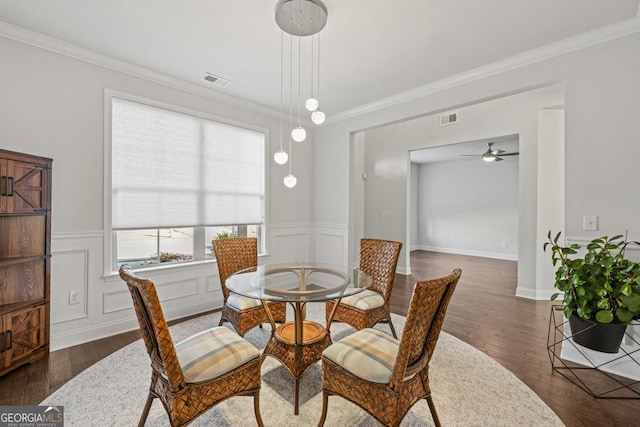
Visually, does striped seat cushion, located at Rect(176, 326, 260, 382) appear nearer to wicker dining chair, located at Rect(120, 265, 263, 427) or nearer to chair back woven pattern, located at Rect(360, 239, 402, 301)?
wicker dining chair, located at Rect(120, 265, 263, 427)

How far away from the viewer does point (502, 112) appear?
460cm

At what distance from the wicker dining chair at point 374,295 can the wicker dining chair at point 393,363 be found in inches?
29.5

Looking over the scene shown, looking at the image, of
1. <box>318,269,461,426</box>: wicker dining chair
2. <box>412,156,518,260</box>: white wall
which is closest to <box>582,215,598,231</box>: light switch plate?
<box>318,269,461,426</box>: wicker dining chair

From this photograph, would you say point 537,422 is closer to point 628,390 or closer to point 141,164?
point 628,390

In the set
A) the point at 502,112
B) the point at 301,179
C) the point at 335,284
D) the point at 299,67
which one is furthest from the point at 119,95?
the point at 502,112

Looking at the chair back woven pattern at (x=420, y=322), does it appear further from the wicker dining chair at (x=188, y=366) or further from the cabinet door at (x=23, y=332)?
the cabinet door at (x=23, y=332)

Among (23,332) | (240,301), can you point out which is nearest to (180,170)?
(240,301)

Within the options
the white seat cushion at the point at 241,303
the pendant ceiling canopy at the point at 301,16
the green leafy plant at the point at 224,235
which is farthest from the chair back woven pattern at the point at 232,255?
the pendant ceiling canopy at the point at 301,16

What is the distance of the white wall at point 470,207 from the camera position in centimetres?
725

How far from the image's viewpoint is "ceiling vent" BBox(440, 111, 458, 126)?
16.8 feet

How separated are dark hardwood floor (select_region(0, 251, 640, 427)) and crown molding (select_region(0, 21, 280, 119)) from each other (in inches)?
107

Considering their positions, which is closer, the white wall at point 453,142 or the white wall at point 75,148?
the white wall at point 75,148

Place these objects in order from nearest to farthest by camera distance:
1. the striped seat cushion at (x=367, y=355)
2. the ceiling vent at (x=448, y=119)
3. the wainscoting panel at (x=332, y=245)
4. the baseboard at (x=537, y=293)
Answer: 1. the striped seat cushion at (x=367, y=355)
2. the baseboard at (x=537, y=293)
3. the wainscoting panel at (x=332, y=245)
4. the ceiling vent at (x=448, y=119)

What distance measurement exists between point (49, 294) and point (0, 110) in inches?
62.5
